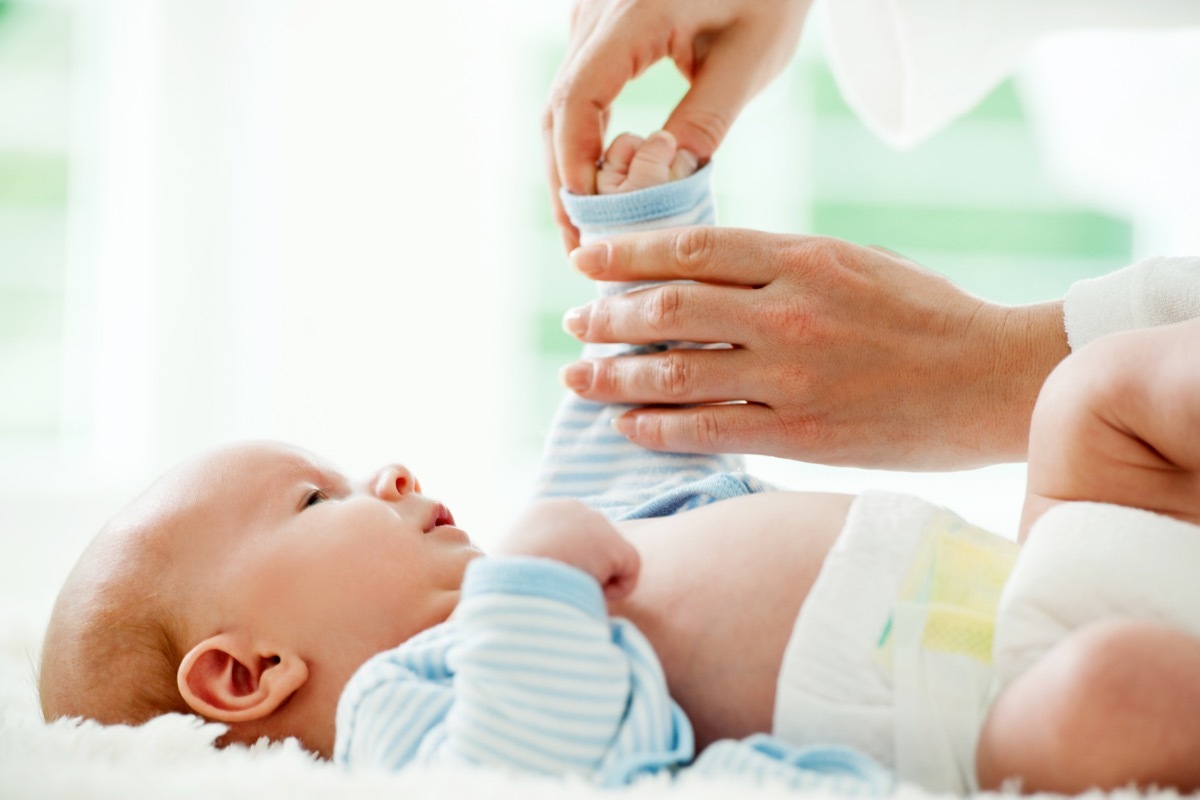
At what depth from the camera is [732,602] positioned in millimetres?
786

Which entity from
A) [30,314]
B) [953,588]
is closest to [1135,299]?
[953,588]

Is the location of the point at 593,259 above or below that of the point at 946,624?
above

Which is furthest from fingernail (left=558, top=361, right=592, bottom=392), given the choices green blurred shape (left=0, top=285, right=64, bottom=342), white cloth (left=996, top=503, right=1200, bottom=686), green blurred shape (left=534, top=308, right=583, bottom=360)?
green blurred shape (left=534, top=308, right=583, bottom=360)

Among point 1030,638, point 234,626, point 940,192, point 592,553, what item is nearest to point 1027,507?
point 1030,638

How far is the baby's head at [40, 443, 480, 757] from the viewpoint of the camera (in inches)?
34.6

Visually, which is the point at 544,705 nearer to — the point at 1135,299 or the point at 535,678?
the point at 535,678

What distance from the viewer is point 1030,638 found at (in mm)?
693

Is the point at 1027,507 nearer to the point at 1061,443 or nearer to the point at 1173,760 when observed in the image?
the point at 1061,443

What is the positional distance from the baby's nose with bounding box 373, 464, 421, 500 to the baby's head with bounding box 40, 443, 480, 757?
29 mm

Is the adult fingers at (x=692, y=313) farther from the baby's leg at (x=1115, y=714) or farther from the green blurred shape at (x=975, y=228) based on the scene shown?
the green blurred shape at (x=975, y=228)

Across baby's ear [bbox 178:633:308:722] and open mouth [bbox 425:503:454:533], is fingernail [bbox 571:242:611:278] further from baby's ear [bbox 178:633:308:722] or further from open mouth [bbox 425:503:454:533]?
baby's ear [bbox 178:633:308:722]

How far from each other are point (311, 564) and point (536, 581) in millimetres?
268

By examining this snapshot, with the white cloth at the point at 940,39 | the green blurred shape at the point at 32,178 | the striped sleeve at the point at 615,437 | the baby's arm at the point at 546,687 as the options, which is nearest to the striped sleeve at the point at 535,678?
the baby's arm at the point at 546,687

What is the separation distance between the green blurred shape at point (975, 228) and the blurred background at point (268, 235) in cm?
A: 120
